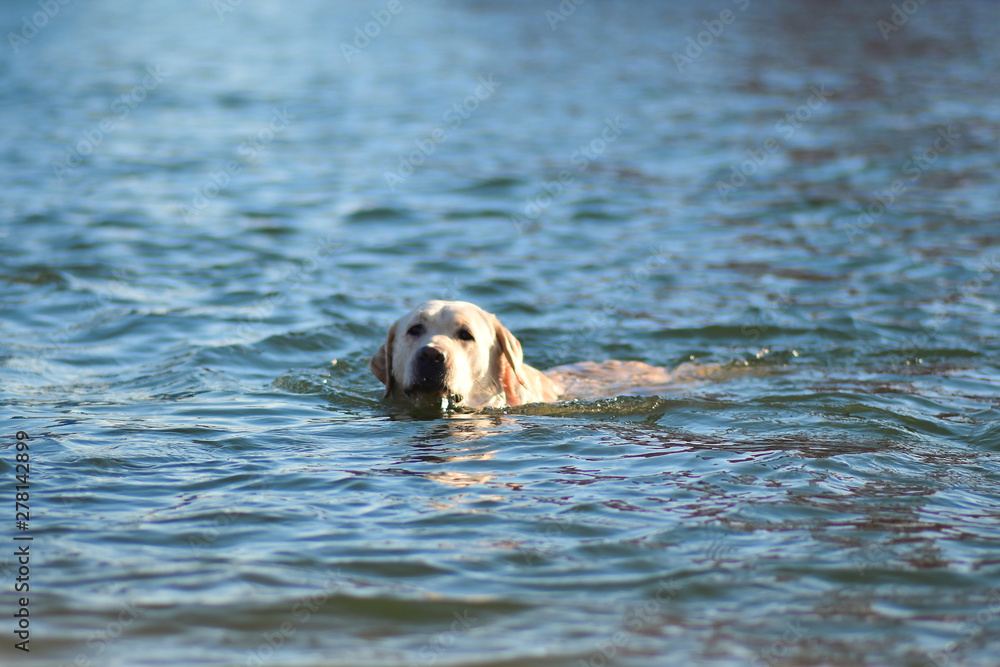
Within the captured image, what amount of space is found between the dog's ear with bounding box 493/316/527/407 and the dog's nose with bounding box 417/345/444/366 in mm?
627

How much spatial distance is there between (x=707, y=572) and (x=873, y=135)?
1504 cm

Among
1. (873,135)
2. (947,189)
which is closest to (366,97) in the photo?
(873,135)

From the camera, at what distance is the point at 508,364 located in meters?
7.83

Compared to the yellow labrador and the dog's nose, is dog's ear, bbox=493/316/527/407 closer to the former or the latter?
the yellow labrador

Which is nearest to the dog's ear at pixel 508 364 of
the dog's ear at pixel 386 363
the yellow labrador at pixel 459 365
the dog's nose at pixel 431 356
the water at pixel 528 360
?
the yellow labrador at pixel 459 365

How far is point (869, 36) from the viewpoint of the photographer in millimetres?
30031

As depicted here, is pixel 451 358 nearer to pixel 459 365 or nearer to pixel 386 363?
pixel 459 365

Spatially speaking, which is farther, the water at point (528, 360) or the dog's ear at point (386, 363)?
the dog's ear at point (386, 363)

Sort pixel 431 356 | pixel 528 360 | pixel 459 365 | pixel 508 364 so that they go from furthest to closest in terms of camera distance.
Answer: pixel 528 360 < pixel 508 364 < pixel 459 365 < pixel 431 356

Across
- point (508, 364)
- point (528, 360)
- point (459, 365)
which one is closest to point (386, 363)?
point (459, 365)

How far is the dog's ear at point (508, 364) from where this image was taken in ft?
25.2

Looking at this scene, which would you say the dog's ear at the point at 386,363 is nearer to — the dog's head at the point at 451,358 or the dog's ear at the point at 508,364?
the dog's head at the point at 451,358

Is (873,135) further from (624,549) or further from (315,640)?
(315,640)

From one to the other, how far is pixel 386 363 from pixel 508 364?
858 mm
